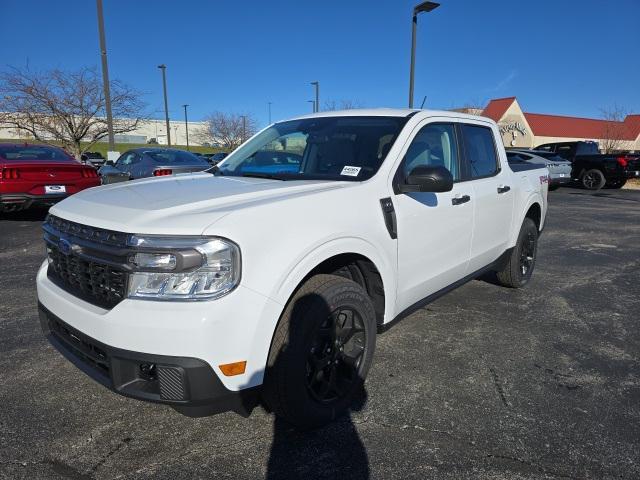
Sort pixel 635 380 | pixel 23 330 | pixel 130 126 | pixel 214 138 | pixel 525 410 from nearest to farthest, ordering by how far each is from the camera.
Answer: pixel 525 410 → pixel 635 380 → pixel 23 330 → pixel 130 126 → pixel 214 138

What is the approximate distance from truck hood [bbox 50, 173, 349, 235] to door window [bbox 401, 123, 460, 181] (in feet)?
2.22

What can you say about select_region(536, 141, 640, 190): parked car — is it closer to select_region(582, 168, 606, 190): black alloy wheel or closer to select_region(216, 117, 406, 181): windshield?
select_region(582, 168, 606, 190): black alloy wheel

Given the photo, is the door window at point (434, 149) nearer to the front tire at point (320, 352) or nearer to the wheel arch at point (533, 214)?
the front tire at point (320, 352)

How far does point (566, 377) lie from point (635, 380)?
45cm

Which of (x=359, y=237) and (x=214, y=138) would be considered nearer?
(x=359, y=237)

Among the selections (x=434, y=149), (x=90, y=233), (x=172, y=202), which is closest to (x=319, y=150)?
(x=434, y=149)

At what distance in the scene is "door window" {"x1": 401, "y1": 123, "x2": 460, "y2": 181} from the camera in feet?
10.5

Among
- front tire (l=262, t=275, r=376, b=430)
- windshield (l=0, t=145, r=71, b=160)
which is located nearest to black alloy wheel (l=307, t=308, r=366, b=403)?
front tire (l=262, t=275, r=376, b=430)

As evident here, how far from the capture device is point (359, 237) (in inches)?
102

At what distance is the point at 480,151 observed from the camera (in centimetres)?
419

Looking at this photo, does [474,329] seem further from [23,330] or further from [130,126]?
[130,126]

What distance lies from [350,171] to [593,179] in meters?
18.5

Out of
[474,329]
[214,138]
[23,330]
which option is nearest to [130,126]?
[23,330]

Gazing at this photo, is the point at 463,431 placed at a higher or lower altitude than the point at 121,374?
lower
